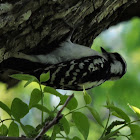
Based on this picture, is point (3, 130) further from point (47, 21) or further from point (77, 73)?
point (77, 73)

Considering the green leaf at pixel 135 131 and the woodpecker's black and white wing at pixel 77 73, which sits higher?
the woodpecker's black and white wing at pixel 77 73

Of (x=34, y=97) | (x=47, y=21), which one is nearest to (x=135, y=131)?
(x=34, y=97)

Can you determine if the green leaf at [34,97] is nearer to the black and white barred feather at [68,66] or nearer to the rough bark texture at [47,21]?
the rough bark texture at [47,21]

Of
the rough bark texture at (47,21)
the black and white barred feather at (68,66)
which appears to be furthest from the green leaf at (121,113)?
the black and white barred feather at (68,66)

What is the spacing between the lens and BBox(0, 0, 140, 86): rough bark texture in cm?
177

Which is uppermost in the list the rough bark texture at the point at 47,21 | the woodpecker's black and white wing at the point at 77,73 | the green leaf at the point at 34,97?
the rough bark texture at the point at 47,21

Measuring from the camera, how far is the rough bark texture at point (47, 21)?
177cm

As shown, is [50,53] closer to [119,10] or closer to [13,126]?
[119,10]

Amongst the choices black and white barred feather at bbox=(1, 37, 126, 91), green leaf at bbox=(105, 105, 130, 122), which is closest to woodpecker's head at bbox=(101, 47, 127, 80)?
black and white barred feather at bbox=(1, 37, 126, 91)

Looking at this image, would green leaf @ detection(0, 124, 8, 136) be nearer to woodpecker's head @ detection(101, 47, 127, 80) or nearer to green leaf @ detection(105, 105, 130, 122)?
green leaf @ detection(105, 105, 130, 122)

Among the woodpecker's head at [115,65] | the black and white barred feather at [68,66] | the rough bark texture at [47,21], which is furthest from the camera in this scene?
the woodpecker's head at [115,65]

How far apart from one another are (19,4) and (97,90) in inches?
92.7

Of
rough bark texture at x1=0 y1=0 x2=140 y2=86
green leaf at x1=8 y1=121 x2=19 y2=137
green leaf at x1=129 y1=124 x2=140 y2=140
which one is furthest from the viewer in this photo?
rough bark texture at x1=0 y1=0 x2=140 y2=86

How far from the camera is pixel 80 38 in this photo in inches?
102
